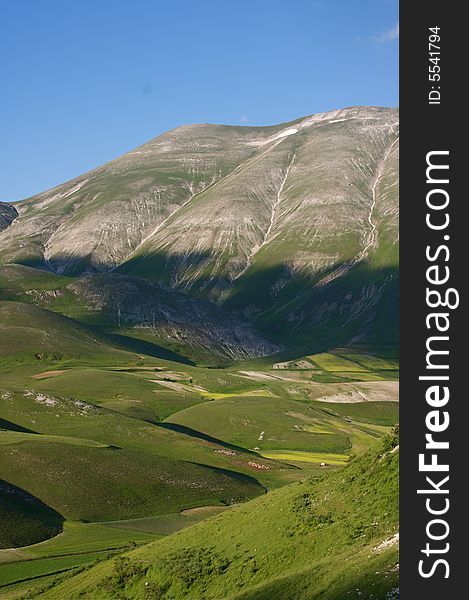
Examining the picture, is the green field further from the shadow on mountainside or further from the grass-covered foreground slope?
the grass-covered foreground slope

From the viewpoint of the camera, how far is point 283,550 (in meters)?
48.2

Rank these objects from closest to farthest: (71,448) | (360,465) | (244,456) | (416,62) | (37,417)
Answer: (416,62) < (360,465) < (71,448) < (244,456) < (37,417)

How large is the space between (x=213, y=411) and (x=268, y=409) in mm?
13725

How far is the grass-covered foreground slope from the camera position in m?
38.9

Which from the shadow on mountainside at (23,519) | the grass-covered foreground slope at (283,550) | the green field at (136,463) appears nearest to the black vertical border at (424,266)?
the grass-covered foreground slope at (283,550)

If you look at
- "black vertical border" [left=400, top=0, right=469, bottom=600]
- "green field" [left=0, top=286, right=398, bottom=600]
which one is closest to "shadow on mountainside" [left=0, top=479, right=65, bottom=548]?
"green field" [left=0, top=286, right=398, bottom=600]

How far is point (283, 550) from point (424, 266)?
3108cm

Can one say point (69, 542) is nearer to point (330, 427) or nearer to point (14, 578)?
point (14, 578)

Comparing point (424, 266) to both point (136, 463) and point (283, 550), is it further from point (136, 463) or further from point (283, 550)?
point (136, 463)

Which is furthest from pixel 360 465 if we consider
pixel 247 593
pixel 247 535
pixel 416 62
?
pixel 416 62

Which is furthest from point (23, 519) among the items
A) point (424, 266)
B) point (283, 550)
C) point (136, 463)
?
point (424, 266)

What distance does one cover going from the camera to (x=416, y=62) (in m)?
22.8

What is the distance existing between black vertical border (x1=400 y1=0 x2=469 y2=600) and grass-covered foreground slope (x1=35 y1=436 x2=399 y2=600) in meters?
13.5

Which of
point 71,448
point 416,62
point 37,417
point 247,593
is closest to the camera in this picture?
point 416,62
